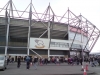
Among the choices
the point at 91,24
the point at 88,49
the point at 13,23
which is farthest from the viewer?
the point at 88,49

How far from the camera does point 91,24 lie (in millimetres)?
49406

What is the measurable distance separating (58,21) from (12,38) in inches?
555

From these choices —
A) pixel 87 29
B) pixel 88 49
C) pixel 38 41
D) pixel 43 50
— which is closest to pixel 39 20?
pixel 38 41

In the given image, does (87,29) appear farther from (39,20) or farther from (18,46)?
(18,46)

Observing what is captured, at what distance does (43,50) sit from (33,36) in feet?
16.5

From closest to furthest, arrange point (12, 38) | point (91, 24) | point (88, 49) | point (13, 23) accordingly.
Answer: point (13, 23), point (12, 38), point (91, 24), point (88, 49)

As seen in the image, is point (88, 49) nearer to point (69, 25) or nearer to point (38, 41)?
point (69, 25)

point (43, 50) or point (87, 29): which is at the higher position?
point (87, 29)

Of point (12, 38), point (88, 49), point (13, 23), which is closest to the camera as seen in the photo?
point (13, 23)

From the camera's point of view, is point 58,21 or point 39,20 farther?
point 58,21

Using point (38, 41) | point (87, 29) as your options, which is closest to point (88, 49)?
point (87, 29)

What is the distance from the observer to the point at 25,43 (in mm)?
44281

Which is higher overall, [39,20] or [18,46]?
[39,20]

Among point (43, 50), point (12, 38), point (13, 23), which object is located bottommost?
point (43, 50)
